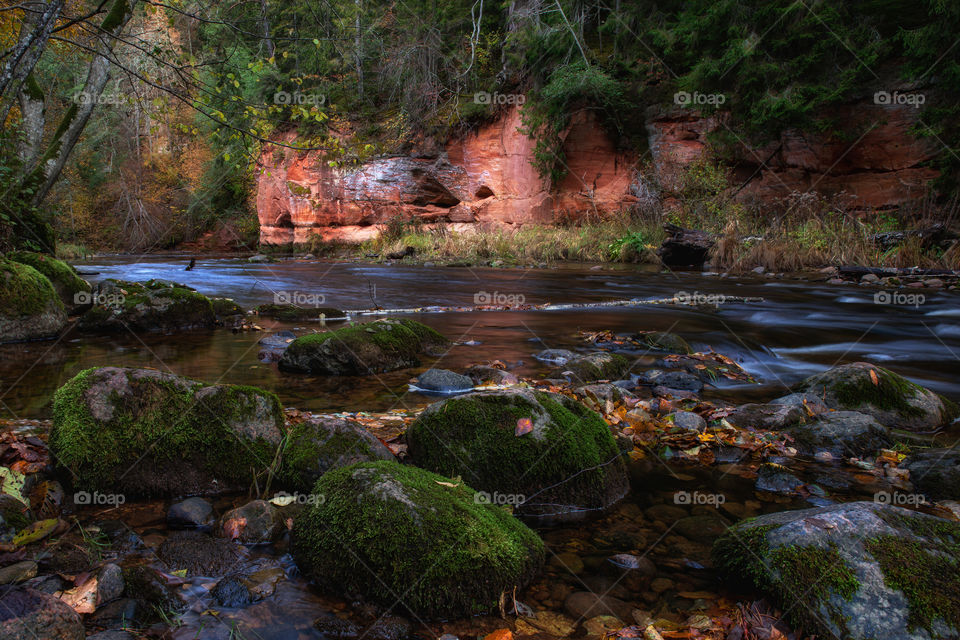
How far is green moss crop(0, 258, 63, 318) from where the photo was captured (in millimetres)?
7059

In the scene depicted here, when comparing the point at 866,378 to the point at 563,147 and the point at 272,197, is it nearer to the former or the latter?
the point at 563,147

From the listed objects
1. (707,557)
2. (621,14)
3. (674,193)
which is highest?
(621,14)

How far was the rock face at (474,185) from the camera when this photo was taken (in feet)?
77.7

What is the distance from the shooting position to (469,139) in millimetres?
26078

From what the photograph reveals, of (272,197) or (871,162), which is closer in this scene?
(871,162)

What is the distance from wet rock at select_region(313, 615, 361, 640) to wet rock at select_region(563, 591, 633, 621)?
2.76 feet

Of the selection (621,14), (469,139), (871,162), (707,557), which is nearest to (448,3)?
(469,139)

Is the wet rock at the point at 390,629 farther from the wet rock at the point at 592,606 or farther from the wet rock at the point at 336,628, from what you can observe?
the wet rock at the point at 592,606

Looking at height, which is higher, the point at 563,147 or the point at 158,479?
the point at 563,147

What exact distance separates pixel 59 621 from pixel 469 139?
26.2m

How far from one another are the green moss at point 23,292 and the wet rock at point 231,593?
23.0 ft

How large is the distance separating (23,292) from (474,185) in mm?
20594

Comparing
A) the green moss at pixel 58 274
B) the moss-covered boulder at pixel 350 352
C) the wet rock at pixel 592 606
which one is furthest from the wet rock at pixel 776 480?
the green moss at pixel 58 274

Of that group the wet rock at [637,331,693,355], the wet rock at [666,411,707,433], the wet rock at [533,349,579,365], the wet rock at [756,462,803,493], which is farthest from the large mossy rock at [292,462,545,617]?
the wet rock at [637,331,693,355]
